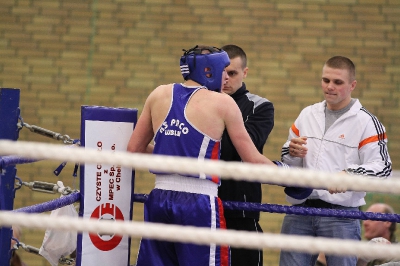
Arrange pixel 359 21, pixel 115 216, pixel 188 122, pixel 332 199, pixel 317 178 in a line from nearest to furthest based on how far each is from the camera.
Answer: pixel 317 178 → pixel 188 122 → pixel 115 216 → pixel 332 199 → pixel 359 21

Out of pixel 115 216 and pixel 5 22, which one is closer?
pixel 115 216

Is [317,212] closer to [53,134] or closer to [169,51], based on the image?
[53,134]

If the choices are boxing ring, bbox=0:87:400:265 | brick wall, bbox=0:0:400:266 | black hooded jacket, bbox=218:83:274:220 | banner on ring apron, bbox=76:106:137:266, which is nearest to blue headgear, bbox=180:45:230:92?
banner on ring apron, bbox=76:106:137:266

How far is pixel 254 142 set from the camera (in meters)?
3.59

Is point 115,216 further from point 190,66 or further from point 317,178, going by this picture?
point 317,178

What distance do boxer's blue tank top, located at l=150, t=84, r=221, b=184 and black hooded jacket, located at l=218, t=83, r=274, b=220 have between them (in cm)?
50

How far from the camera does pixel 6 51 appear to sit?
6.82 metres

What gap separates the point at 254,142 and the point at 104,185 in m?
0.86

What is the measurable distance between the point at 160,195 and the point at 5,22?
4.44 meters

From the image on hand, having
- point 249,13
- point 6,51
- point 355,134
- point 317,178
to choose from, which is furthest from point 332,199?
point 6,51

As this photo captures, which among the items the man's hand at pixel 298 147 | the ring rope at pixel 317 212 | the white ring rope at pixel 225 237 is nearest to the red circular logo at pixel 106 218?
the ring rope at pixel 317 212

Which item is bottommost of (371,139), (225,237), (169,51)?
(225,237)

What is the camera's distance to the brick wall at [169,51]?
668 cm

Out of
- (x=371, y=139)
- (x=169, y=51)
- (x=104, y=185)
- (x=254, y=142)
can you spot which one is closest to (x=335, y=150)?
(x=371, y=139)
